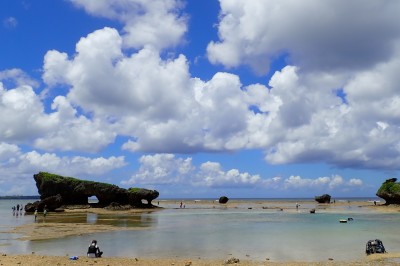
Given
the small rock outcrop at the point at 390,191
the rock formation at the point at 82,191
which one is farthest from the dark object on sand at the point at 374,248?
the small rock outcrop at the point at 390,191

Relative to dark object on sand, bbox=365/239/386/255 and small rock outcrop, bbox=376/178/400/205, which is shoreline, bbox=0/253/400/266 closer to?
dark object on sand, bbox=365/239/386/255

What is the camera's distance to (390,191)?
358ft

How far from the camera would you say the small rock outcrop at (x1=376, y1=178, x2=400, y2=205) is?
352ft

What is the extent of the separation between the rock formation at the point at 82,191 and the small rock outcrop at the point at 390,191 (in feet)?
206

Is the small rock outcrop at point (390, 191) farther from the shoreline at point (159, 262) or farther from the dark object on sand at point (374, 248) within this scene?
the shoreline at point (159, 262)

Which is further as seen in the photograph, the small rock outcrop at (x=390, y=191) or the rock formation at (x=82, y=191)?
the small rock outcrop at (x=390, y=191)

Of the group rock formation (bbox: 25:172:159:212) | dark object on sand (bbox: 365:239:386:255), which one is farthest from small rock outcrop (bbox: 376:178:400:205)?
dark object on sand (bbox: 365:239:386:255)

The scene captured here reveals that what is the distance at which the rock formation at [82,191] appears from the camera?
10012 centimetres

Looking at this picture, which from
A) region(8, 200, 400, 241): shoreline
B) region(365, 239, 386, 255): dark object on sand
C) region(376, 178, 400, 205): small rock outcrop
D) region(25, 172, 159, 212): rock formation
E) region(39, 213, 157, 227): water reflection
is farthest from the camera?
region(376, 178, 400, 205): small rock outcrop

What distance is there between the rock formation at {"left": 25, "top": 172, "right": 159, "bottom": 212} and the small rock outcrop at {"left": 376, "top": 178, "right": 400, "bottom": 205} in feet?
206

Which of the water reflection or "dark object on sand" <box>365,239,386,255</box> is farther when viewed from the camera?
the water reflection

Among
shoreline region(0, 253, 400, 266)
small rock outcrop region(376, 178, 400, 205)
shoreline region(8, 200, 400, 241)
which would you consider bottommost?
shoreline region(0, 253, 400, 266)

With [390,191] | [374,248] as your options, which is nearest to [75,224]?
[374,248]

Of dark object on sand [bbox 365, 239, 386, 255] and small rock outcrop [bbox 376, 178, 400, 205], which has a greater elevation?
small rock outcrop [bbox 376, 178, 400, 205]
